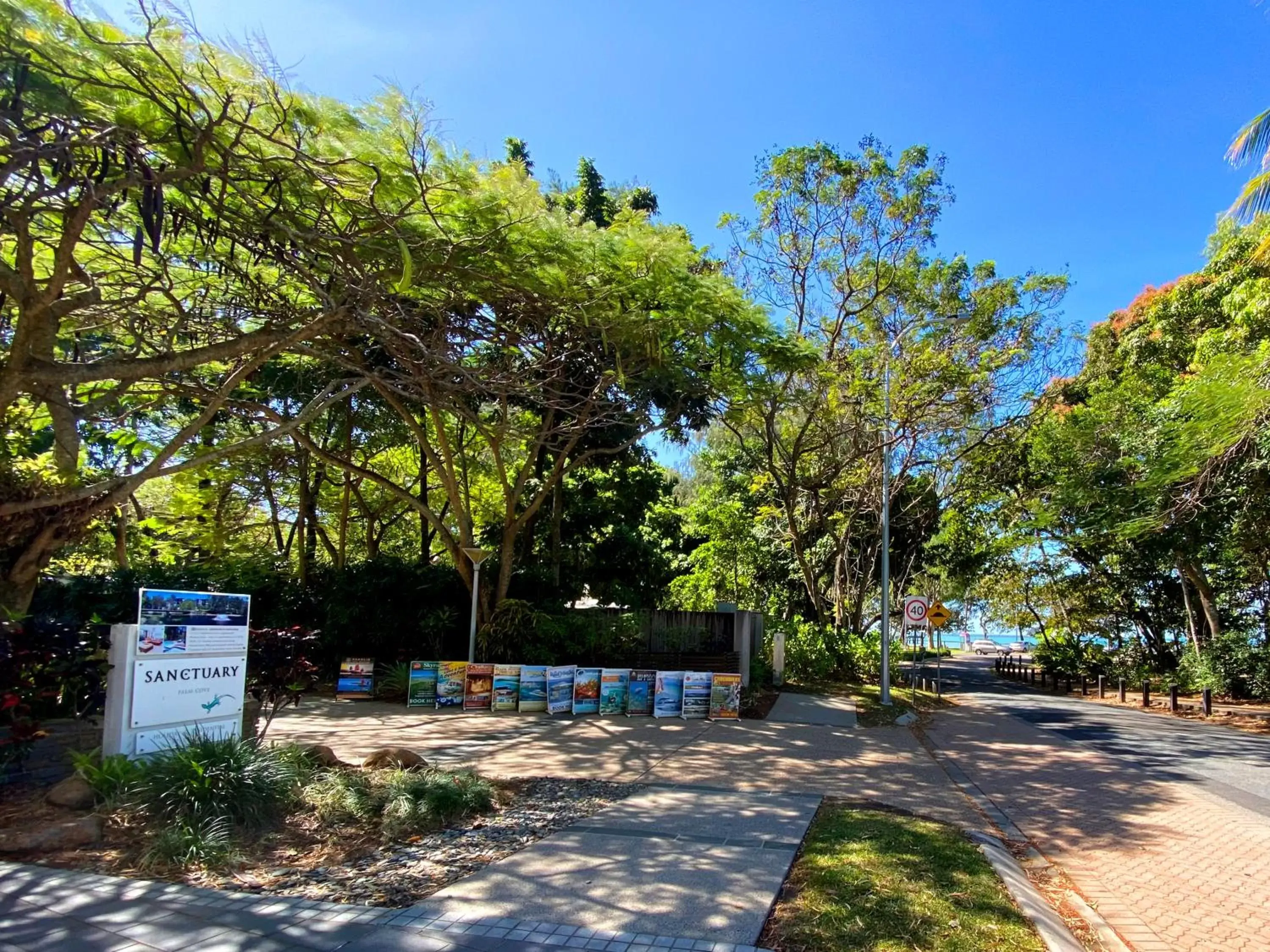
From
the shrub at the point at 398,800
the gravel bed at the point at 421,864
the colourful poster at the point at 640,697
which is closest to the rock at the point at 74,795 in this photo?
the shrub at the point at 398,800

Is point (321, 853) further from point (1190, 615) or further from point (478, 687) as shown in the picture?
point (1190, 615)

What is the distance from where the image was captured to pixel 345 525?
2339 centimetres

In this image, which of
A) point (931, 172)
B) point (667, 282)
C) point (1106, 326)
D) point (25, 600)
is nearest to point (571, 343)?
point (667, 282)

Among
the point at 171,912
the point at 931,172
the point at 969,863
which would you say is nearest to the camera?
the point at 171,912

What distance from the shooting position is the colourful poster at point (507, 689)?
14.7 meters

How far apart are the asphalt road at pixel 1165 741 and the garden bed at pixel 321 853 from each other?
8.16m

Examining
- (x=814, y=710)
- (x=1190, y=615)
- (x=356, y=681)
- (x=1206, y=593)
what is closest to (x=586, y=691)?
(x=814, y=710)

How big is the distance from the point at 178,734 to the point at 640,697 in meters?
8.89

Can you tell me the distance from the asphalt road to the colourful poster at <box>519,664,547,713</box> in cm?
934

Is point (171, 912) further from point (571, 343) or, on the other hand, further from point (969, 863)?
point (571, 343)

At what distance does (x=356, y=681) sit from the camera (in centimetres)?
1650

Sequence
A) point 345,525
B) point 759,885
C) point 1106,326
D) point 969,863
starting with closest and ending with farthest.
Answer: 1. point 759,885
2. point 969,863
3. point 345,525
4. point 1106,326

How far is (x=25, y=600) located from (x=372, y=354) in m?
7.49

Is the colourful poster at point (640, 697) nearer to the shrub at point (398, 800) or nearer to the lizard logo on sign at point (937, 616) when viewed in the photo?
the shrub at point (398, 800)
